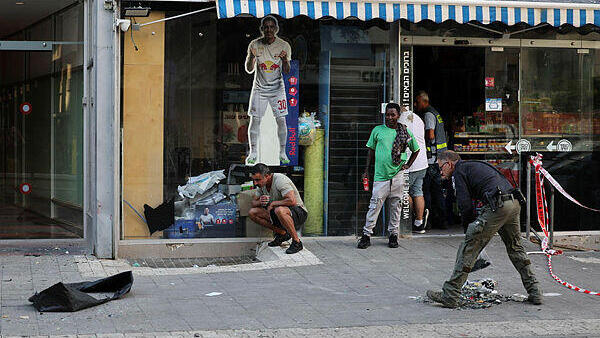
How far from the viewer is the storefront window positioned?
10773 mm

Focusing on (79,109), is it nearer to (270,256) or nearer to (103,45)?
(103,45)

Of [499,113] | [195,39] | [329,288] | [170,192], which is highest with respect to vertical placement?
[195,39]

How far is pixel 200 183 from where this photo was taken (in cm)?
1102

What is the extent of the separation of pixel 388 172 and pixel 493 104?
8.65 feet

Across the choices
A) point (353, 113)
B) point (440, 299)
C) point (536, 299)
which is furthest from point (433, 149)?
point (440, 299)

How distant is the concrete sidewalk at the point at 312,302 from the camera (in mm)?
7121

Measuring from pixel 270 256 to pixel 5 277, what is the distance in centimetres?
316

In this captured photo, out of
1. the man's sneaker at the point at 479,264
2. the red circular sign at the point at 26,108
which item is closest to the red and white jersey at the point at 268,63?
the red circular sign at the point at 26,108

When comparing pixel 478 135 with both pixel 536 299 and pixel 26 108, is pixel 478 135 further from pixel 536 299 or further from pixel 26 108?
pixel 26 108

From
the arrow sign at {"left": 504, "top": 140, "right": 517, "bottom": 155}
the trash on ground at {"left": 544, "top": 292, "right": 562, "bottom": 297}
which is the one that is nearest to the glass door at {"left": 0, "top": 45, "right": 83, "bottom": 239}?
the trash on ground at {"left": 544, "top": 292, "right": 562, "bottom": 297}

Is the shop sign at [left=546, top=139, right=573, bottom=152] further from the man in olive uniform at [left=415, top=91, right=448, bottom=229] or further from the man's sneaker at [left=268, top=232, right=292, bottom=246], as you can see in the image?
the man's sneaker at [left=268, top=232, right=292, bottom=246]

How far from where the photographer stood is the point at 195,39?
10.9m

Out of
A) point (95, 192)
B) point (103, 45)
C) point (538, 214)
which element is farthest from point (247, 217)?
point (538, 214)

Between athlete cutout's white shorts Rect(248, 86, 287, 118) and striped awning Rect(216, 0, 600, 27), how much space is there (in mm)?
1407
